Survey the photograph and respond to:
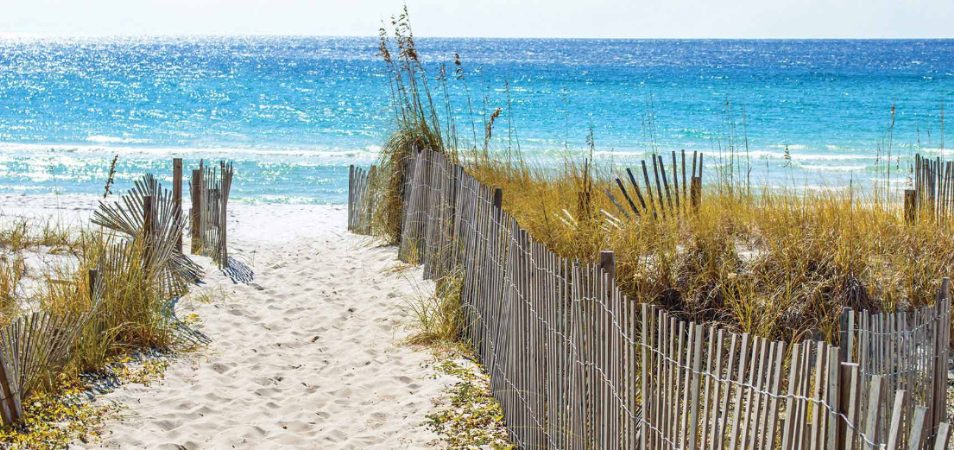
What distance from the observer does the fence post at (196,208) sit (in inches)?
307

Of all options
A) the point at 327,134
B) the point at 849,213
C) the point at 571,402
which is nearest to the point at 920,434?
the point at 571,402

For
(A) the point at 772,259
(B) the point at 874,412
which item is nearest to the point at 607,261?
Result: (B) the point at 874,412

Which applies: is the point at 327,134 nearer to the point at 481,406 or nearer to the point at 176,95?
the point at 176,95

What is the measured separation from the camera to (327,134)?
986 inches

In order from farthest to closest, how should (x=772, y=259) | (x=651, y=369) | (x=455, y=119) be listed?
(x=455, y=119) → (x=772, y=259) → (x=651, y=369)

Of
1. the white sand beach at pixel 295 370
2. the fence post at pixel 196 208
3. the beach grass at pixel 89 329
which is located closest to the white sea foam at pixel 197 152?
the fence post at pixel 196 208

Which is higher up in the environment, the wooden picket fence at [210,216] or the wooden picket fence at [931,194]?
the wooden picket fence at [931,194]

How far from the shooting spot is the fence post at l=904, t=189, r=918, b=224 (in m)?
6.41

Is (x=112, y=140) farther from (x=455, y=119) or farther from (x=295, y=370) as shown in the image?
(x=295, y=370)

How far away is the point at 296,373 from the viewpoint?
17.0ft

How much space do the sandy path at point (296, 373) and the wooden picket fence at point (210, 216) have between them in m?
0.38

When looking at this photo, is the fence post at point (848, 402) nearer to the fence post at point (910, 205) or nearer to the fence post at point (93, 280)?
the fence post at point (93, 280)

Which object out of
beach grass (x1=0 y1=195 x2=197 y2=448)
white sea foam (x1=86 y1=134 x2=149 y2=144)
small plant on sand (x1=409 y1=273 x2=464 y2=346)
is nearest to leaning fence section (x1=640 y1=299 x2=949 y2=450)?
beach grass (x1=0 y1=195 x2=197 y2=448)

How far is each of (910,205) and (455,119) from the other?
8.58 m
